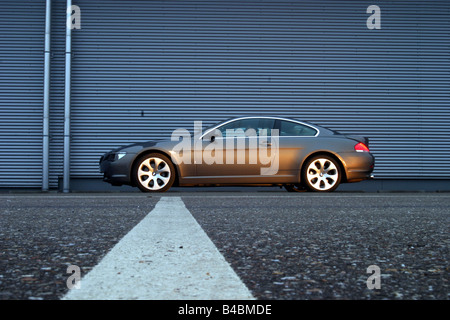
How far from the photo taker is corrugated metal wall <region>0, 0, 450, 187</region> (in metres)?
13.2

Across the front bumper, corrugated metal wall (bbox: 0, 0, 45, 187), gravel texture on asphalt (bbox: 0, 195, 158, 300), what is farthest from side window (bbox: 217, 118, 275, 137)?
corrugated metal wall (bbox: 0, 0, 45, 187)

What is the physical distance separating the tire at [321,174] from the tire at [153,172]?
223 cm

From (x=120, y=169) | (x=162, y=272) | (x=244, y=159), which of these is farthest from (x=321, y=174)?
(x=162, y=272)

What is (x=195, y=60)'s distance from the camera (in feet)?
44.4

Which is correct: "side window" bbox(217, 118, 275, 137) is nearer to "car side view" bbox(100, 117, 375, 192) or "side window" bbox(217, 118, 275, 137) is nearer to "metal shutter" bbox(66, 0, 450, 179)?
"car side view" bbox(100, 117, 375, 192)

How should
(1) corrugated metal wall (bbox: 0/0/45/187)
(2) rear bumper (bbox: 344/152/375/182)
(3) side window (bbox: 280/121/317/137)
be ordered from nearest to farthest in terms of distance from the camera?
(2) rear bumper (bbox: 344/152/375/182) < (3) side window (bbox: 280/121/317/137) < (1) corrugated metal wall (bbox: 0/0/45/187)

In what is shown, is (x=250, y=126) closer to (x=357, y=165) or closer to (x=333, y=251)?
(x=357, y=165)

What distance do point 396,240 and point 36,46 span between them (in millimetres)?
11586

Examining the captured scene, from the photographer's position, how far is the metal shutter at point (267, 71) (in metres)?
13.4

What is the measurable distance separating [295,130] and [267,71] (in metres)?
3.96

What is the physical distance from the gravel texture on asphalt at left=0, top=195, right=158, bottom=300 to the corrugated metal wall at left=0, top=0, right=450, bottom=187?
7839mm

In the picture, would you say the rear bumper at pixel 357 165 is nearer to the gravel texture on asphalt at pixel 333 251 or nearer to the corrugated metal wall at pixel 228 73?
the corrugated metal wall at pixel 228 73
